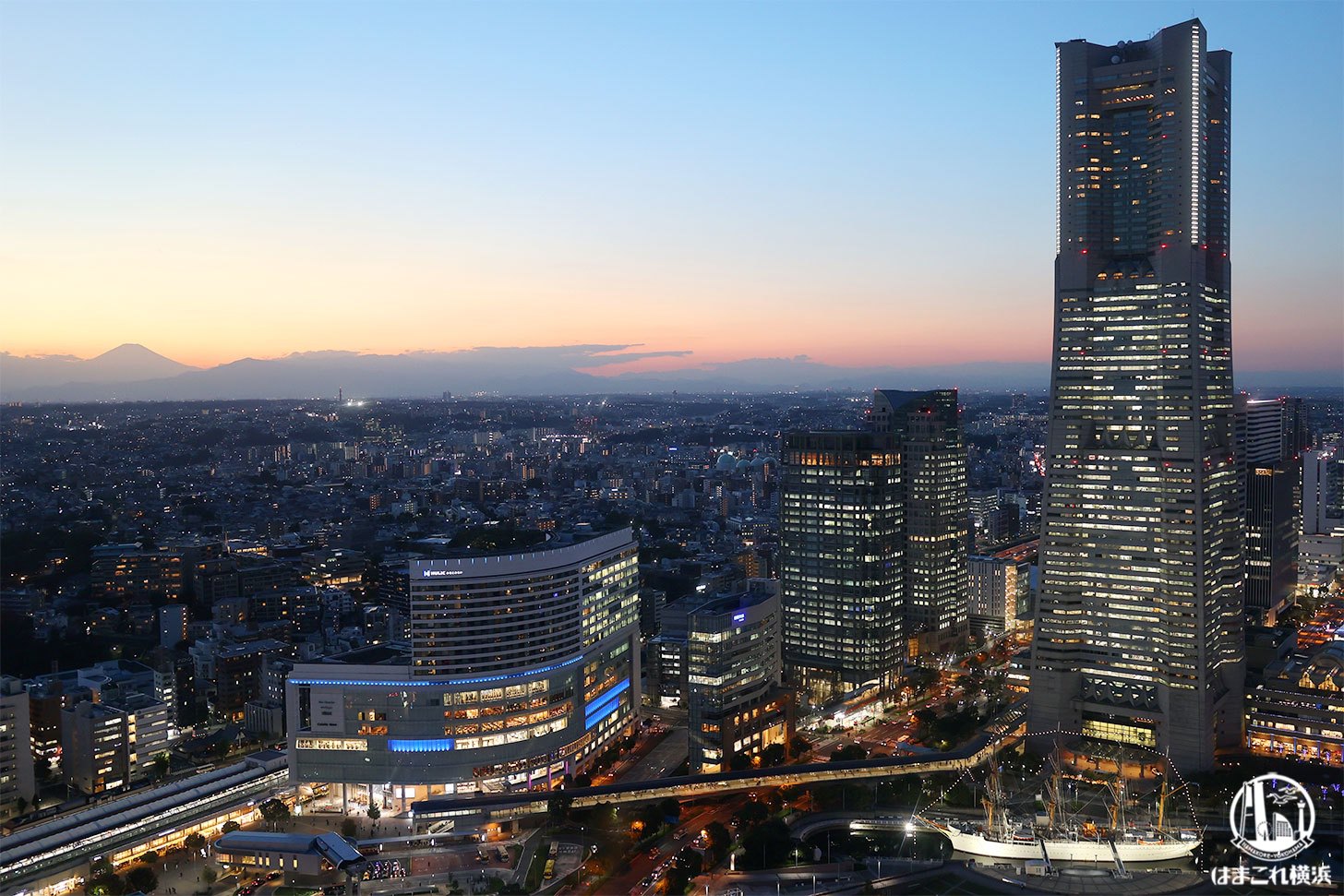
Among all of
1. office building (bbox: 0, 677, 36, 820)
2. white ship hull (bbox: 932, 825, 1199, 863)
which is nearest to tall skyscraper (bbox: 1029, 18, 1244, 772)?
white ship hull (bbox: 932, 825, 1199, 863)

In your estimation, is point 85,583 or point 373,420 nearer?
point 85,583

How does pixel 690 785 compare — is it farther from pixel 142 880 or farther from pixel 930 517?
pixel 930 517

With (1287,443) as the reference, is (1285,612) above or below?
below

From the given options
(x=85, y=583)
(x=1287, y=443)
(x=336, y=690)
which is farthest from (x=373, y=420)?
(x=336, y=690)

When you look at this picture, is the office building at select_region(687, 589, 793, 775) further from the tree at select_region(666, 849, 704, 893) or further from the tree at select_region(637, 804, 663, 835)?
the tree at select_region(666, 849, 704, 893)

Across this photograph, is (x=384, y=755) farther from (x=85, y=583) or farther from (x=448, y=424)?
(x=448, y=424)

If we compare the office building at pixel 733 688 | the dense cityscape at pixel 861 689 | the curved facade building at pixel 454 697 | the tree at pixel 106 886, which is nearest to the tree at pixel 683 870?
the dense cityscape at pixel 861 689
